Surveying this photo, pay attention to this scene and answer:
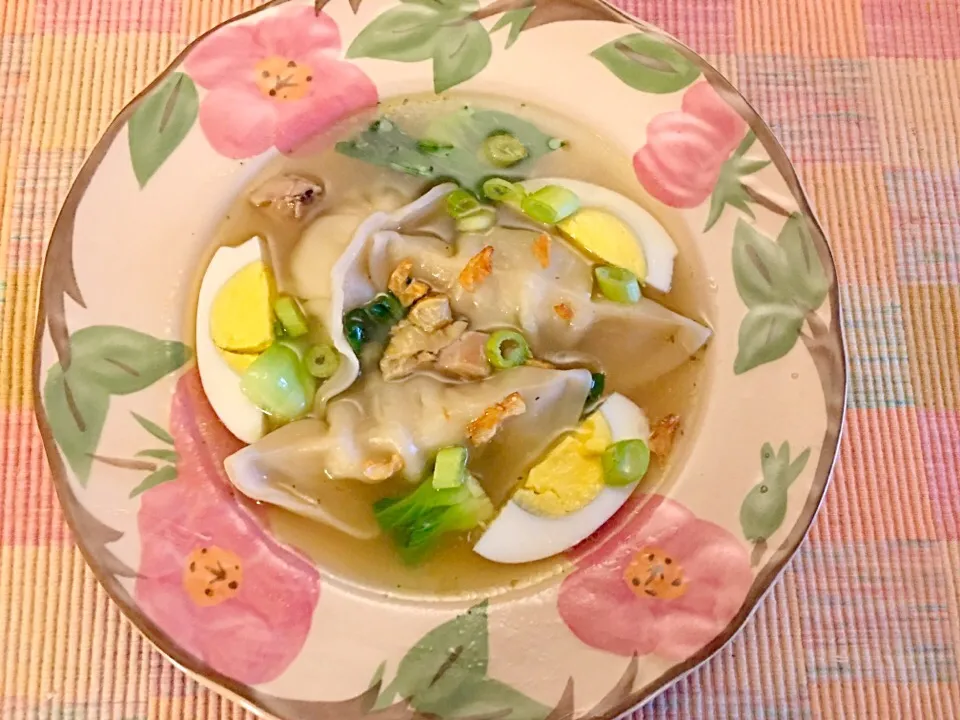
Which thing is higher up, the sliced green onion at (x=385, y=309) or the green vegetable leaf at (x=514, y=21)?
the green vegetable leaf at (x=514, y=21)

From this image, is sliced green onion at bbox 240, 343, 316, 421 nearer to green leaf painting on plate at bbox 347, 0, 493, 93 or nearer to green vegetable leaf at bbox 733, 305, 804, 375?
green leaf painting on plate at bbox 347, 0, 493, 93

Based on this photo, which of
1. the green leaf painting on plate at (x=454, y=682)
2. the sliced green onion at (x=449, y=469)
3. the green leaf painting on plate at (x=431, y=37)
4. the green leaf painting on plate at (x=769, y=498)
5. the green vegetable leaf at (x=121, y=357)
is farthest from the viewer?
the green leaf painting on plate at (x=431, y=37)

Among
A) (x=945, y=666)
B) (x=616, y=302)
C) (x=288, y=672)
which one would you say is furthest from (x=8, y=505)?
(x=945, y=666)

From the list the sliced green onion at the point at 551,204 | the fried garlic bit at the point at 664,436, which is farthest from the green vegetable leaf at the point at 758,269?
the sliced green onion at the point at 551,204

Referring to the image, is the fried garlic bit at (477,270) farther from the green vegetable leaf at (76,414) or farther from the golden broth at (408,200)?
the green vegetable leaf at (76,414)

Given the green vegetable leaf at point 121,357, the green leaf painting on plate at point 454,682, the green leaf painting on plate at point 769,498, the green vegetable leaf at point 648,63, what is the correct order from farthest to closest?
the green vegetable leaf at point 648,63
the green vegetable leaf at point 121,357
the green leaf painting on plate at point 769,498
the green leaf painting on plate at point 454,682

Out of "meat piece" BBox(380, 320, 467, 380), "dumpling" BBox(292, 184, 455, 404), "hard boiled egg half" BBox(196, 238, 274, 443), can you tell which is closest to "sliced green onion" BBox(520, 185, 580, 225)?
"dumpling" BBox(292, 184, 455, 404)

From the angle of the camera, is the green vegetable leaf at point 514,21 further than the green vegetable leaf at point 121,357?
Yes

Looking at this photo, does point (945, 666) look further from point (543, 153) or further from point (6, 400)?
point (6, 400)
